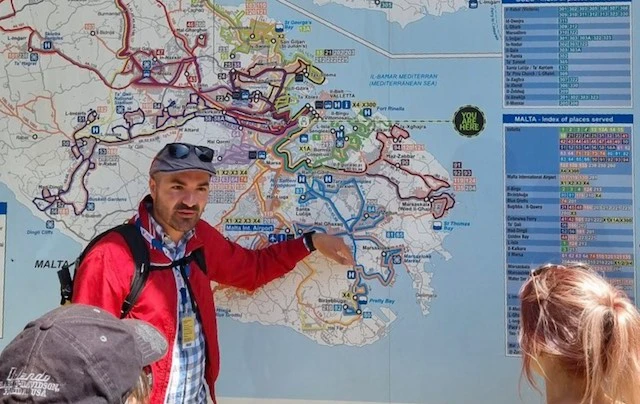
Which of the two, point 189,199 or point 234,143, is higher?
point 234,143

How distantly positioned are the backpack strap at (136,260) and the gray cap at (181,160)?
0.27 meters

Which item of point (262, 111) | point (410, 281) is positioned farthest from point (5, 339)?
point (410, 281)

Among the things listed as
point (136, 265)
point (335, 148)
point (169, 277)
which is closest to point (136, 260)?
point (136, 265)

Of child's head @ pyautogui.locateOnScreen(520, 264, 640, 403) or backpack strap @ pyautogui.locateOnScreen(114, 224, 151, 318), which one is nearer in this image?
child's head @ pyautogui.locateOnScreen(520, 264, 640, 403)

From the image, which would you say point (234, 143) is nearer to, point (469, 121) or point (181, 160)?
point (181, 160)

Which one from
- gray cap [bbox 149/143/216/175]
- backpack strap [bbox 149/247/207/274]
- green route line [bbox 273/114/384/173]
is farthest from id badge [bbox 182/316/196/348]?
green route line [bbox 273/114/384/173]

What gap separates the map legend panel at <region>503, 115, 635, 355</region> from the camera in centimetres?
270

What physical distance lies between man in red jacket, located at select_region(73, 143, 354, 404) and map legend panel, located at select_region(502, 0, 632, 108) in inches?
43.2

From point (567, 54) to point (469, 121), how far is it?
0.51 metres

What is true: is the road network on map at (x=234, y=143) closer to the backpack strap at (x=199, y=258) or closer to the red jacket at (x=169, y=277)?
the red jacket at (x=169, y=277)

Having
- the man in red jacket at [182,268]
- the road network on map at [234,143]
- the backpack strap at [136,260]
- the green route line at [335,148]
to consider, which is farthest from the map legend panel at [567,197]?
the backpack strap at [136,260]

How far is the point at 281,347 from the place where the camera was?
2.88m

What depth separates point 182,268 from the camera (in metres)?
2.50

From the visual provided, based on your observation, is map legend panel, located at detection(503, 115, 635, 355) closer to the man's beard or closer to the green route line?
the green route line
